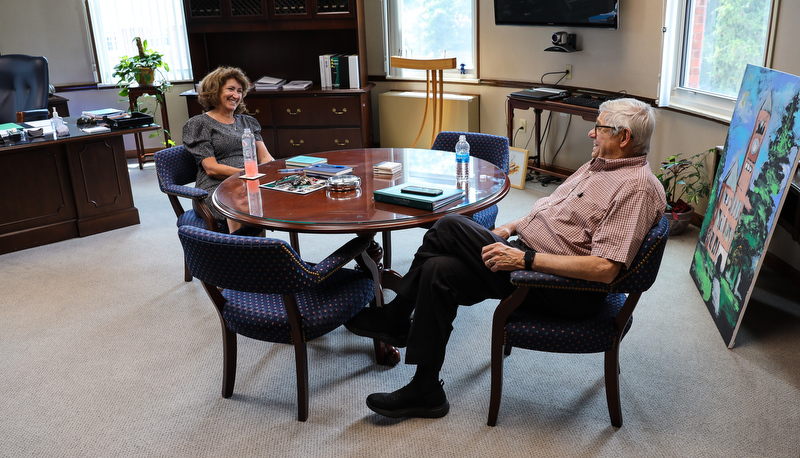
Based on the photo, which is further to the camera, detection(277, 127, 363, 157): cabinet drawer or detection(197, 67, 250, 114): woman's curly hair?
detection(277, 127, 363, 157): cabinet drawer

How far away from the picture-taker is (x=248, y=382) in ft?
8.35

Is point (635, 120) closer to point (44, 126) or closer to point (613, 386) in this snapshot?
point (613, 386)

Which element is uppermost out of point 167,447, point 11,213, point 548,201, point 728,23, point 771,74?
point 728,23

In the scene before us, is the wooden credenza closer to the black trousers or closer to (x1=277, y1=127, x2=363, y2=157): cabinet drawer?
(x1=277, y1=127, x2=363, y2=157): cabinet drawer

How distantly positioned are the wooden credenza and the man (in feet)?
11.5

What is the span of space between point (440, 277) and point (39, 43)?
544 centimetres

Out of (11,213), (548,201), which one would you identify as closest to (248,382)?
(548,201)

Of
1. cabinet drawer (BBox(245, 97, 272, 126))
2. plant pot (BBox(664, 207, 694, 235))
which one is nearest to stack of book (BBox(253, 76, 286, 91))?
cabinet drawer (BBox(245, 97, 272, 126))

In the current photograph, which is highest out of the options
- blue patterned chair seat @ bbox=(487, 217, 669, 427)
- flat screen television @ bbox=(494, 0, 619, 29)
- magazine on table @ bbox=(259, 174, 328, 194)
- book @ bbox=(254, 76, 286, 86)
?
flat screen television @ bbox=(494, 0, 619, 29)

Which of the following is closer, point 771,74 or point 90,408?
point 90,408

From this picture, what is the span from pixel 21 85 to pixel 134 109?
888 millimetres

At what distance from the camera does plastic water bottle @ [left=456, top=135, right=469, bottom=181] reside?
2.83 m

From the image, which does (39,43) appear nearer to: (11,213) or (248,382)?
(11,213)

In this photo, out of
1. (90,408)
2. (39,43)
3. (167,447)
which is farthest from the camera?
(39,43)
